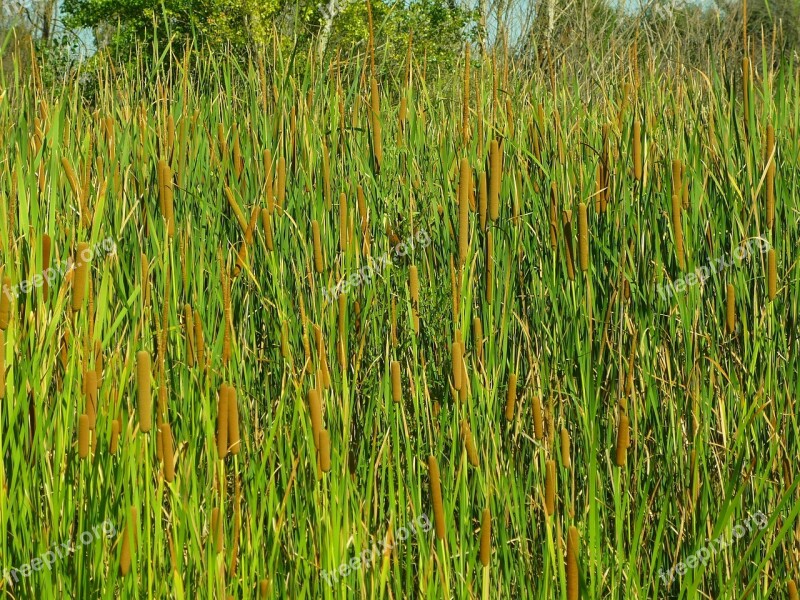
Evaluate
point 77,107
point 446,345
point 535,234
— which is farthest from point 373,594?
point 77,107

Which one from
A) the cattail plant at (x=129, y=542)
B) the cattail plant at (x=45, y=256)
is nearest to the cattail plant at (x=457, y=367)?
the cattail plant at (x=129, y=542)

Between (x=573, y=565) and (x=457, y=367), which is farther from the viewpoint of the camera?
(x=457, y=367)

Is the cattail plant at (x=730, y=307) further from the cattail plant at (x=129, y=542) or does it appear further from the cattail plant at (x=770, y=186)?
the cattail plant at (x=129, y=542)

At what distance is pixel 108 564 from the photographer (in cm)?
146

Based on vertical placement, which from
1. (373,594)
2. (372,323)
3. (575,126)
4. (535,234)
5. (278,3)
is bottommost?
(373,594)

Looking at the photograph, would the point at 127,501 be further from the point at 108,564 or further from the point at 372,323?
the point at 372,323

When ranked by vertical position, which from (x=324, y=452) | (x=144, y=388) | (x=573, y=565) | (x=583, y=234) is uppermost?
(x=583, y=234)

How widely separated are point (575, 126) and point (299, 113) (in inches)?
27.9

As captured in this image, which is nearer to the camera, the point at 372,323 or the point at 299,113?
the point at 372,323

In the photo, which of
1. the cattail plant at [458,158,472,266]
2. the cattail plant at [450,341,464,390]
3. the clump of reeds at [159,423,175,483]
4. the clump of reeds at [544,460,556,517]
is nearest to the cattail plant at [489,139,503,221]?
the cattail plant at [458,158,472,266]

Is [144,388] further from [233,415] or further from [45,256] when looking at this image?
[45,256]

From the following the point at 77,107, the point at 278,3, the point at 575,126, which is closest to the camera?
the point at 575,126

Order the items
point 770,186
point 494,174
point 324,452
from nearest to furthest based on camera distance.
Result: point 324,452 < point 494,174 < point 770,186

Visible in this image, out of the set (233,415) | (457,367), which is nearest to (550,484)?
(457,367)
